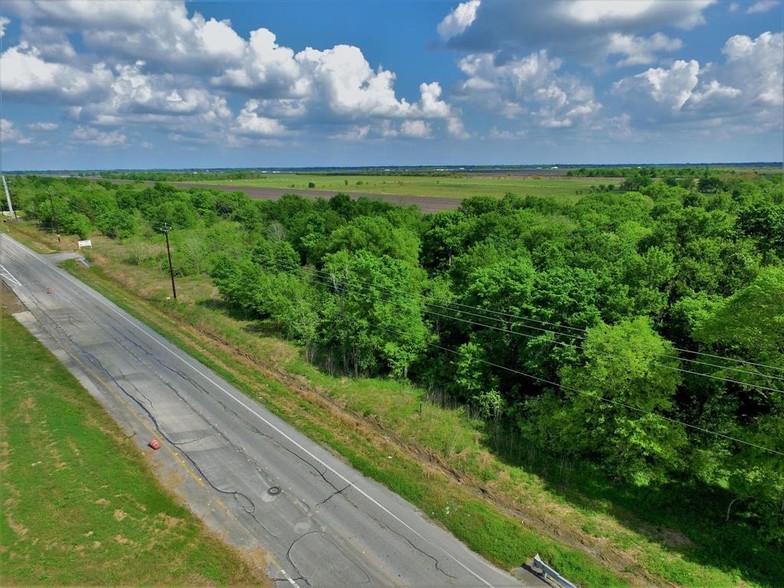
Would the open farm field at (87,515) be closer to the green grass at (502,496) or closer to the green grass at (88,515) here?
the green grass at (88,515)

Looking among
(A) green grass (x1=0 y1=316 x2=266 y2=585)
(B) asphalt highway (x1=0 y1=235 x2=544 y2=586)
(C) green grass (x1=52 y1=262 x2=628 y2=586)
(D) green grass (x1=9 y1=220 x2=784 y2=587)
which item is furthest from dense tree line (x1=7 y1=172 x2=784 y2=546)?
(A) green grass (x1=0 y1=316 x2=266 y2=585)

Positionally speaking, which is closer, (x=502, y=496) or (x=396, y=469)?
(x=502, y=496)

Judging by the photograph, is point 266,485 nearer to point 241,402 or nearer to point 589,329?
point 241,402

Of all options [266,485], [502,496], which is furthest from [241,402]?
[502,496]

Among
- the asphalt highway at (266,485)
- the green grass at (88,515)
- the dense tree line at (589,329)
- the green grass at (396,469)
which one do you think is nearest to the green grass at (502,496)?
the green grass at (396,469)

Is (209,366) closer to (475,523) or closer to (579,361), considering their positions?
(475,523)

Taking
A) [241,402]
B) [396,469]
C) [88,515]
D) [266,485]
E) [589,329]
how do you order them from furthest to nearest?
[241,402]
[589,329]
[396,469]
[266,485]
[88,515]
